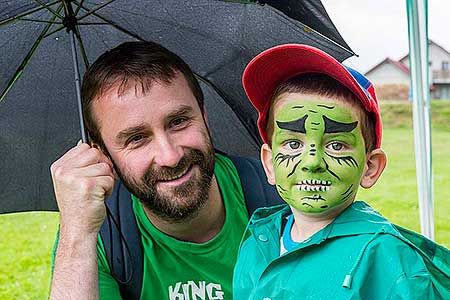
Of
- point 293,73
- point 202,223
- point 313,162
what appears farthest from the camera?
point 202,223

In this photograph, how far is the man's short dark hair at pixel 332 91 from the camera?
139 cm

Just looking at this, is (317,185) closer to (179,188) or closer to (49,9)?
(179,188)

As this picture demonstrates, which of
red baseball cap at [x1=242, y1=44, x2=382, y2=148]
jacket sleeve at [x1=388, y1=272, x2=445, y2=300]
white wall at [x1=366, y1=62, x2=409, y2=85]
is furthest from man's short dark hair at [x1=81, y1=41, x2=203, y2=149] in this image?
white wall at [x1=366, y1=62, x2=409, y2=85]

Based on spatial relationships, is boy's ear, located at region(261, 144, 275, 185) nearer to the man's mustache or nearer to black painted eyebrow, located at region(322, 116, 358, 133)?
black painted eyebrow, located at region(322, 116, 358, 133)

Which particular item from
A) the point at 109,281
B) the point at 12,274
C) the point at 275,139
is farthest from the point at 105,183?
the point at 12,274

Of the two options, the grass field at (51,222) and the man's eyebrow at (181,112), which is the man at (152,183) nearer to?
the man's eyebrow at (181,112)

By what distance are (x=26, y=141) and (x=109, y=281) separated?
0.77m

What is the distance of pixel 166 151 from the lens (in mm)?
1808

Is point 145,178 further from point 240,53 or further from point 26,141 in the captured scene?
point 26,141

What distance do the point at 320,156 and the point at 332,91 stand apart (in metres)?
0.13

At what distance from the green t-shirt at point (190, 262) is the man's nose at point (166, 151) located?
10.7 inches

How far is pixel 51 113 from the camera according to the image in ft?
8.02

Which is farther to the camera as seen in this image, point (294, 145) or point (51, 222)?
point (51, 222)

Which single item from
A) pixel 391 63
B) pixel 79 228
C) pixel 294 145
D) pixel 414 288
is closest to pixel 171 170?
pixel 79 228
